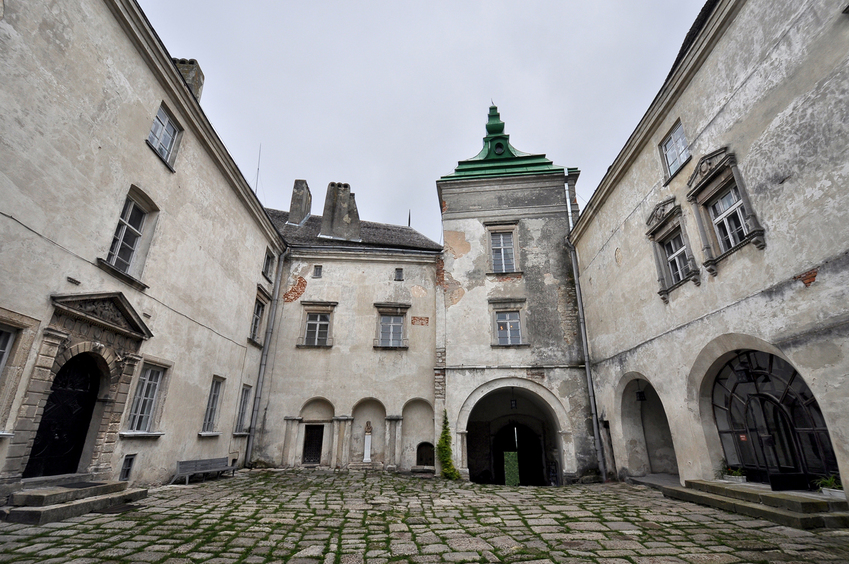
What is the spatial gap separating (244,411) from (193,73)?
10176mm

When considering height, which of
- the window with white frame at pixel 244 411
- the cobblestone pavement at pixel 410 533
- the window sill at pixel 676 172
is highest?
the window sill at pixel 676 172

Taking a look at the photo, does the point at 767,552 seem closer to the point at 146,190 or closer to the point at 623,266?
the point at 623,266

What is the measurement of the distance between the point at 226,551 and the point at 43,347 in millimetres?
4566

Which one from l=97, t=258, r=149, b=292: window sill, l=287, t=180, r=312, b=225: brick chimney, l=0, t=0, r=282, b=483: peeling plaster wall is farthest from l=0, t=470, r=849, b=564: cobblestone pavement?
l=287, t=180, r=312, b=225: brick chimney

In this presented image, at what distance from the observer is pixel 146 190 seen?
8.36 m

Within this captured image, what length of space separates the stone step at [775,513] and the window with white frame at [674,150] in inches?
236

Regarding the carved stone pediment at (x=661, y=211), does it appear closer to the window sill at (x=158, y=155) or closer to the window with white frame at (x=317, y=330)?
the window with white frame at (x=317, y=330)

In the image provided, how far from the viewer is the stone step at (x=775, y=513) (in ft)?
16.4

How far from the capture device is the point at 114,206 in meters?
7.64

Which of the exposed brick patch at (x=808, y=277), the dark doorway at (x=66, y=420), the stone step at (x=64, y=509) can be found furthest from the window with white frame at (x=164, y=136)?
the exposed brick patch at (x=808, y=277)

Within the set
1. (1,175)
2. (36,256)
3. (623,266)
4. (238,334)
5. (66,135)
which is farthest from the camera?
(238,334)

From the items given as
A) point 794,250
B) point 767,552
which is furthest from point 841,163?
point 767,552

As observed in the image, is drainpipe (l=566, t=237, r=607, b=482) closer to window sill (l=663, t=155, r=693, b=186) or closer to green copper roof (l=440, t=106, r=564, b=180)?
green copper roof (l=440, t=106, r=564, b=180)

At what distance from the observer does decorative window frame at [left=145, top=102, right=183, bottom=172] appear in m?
8.58
